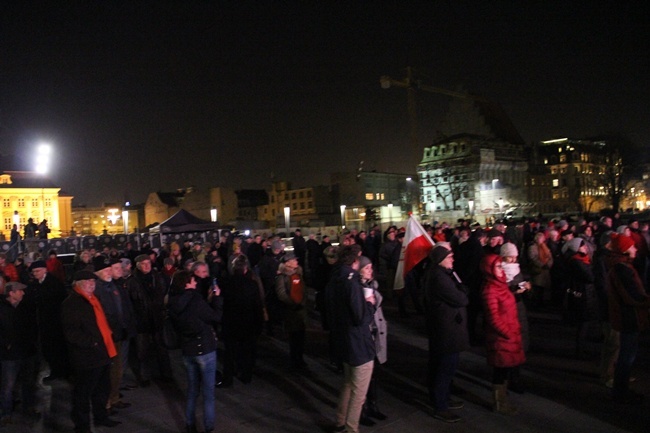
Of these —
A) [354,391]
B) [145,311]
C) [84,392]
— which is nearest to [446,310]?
[354,391]

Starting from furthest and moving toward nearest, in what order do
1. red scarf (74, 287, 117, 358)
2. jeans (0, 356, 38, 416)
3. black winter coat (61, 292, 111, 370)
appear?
jeans (0, 356, 38, 416) < red scarf (74, 287, 117, 358) < black winter coat (61, 292, 111, 370)

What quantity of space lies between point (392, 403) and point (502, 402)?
52.6 inches

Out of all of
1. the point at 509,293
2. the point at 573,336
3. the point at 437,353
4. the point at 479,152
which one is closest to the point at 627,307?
the point at 509,293

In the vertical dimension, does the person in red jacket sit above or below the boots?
above

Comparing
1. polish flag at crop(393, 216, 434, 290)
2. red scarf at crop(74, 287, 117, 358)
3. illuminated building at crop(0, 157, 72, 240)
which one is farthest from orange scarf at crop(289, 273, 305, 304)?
illuminated building at crop(0, 157, 72, 240)

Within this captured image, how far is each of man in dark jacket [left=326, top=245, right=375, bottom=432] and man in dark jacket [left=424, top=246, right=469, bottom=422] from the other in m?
0.80

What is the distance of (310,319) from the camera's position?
12.8m

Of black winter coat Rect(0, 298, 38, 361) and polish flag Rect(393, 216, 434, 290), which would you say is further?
polish flag Rect(393, 216, 434, 290)

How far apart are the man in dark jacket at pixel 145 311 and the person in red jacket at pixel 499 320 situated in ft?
16.2

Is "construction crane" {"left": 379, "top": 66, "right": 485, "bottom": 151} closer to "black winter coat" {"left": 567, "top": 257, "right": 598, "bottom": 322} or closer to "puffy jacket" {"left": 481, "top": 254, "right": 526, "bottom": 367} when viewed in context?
"black winter coat" {"left": 567, "top": 257, "right": 598, "bottom": 322}

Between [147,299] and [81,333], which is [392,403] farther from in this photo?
[147,299]

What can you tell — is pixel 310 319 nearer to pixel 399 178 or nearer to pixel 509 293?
pixel 509 293

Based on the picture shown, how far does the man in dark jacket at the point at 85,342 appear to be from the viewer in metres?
5.86

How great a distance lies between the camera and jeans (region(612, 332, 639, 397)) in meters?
6.22
